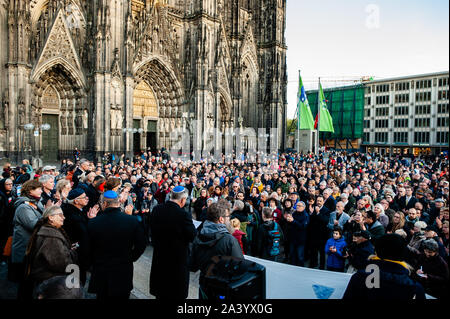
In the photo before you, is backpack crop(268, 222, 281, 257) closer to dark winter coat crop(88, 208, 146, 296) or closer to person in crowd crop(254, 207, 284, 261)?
person in crowd crop(254, 207, 284, 261)

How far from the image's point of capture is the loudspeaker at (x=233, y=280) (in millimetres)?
2480

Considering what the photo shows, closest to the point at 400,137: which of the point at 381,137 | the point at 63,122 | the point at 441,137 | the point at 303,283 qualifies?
the point at 381,137

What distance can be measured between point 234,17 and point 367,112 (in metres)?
38.7

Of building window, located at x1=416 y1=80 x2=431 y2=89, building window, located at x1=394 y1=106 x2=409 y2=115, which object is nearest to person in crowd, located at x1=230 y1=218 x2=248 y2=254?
building window, located at x1=416 y1=80 x2=431 y2=89

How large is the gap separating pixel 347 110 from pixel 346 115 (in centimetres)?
97

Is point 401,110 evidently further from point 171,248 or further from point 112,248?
point 112,248

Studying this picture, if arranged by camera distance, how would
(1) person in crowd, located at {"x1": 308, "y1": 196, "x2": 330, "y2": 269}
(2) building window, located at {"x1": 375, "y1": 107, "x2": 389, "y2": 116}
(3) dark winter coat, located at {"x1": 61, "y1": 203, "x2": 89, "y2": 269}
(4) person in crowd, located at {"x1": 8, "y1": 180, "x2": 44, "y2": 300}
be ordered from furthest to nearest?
1. (2) building window, located at {"x1": 375, "y1": 107, "x2": 389, "y2": 116}
2. (1) person in crowd, located at {"x1": 308, "y1": 196, "x2": 330, "y2": 269}
3. (4) person in crowd, located at {"x1": 8, "y1": 180, "x2": 44, "y2": 300}
4. (3) dark winter coat, located at {"x1": 61, "y1": 203, "x2": 89, "y2": 269}

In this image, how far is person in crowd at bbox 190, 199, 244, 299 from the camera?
3.55 metres

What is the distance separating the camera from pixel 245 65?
32.8 metres

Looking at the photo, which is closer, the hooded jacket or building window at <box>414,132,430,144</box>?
the hooded jacket

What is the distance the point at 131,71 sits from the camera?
22859 millimetres

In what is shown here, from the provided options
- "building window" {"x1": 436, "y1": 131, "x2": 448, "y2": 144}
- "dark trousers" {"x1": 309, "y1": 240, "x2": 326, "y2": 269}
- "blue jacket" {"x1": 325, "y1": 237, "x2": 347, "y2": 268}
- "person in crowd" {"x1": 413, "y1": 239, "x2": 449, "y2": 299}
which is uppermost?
"building window" {"x1": 436, "y1": 131, "x2": 448, "y2": 144}

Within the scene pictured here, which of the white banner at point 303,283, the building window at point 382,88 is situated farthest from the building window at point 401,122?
Answer: the white banner at point 303,283
